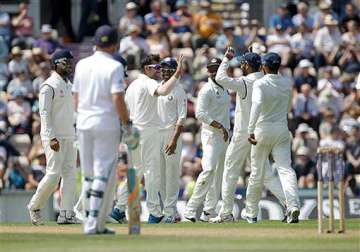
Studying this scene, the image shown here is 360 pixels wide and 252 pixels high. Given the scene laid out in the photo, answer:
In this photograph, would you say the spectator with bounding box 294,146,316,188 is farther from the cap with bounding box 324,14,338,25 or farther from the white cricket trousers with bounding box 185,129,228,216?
the white cricket trousers with bounding box 185,129,228,216

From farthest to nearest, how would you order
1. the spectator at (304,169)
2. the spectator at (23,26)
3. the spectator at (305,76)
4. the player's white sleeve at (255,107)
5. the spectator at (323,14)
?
the spectator at (23,26), the spectator at (323,14), the spectator at (305,76), the spectator at (304,169), the player's white sleeve at (255,107)

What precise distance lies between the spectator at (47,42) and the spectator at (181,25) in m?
2.50

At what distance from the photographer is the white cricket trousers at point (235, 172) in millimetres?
22594

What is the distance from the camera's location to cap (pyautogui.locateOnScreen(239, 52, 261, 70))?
2241 cm

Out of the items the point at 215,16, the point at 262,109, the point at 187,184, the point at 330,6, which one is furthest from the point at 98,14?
the point at 262,109

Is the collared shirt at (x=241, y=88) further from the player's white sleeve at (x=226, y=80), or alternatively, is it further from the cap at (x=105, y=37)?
the cap at (x=105, y=37)

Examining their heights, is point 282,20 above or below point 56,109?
above

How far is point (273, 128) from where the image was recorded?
71.5 feet

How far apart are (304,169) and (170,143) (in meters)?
7.53

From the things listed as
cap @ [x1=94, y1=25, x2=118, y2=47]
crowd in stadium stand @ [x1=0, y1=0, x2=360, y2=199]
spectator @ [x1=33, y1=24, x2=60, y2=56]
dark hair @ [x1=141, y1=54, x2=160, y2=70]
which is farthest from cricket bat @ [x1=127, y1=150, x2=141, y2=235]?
spectator @ [x1=33, y1=24, x2=60, y2=56]

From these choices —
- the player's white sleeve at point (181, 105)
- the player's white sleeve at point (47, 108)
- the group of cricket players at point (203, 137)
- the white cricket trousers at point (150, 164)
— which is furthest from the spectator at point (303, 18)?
the player's white sleeve at point (47, 108)

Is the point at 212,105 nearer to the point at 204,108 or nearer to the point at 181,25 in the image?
the point at 204,108

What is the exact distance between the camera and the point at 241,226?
21.1m

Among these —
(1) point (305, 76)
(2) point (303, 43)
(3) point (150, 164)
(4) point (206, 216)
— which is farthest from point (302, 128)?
(3) point (150, 164)
